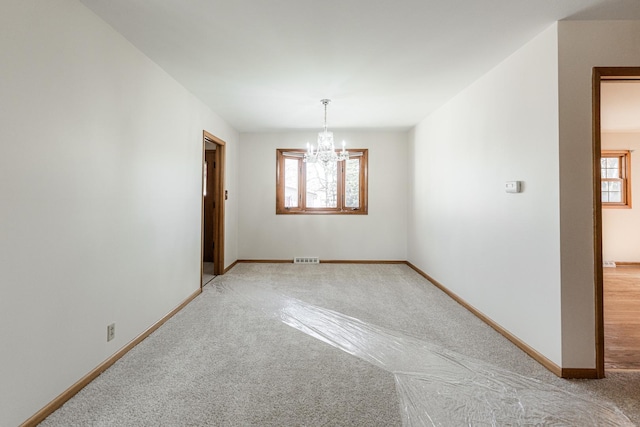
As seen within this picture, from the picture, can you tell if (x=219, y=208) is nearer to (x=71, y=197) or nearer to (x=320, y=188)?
(x=320, y=188)

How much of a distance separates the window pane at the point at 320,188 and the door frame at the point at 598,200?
435 centimetres

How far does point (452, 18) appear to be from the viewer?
221 centimetres

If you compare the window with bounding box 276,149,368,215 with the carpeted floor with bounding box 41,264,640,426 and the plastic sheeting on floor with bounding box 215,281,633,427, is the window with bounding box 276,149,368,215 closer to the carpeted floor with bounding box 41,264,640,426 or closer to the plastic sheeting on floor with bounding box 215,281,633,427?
the carpeted floor with bounding box 41,264,640,426

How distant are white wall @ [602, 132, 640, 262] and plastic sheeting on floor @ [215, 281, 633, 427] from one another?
5586 mm

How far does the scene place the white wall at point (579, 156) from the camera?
2174 millimetres

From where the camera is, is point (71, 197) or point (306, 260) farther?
point (306, 260)

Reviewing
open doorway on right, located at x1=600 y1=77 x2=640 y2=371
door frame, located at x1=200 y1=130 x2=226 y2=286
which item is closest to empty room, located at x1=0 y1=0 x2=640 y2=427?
open doorway on right, located at x1=600 y1=77 x2=640 y2=371

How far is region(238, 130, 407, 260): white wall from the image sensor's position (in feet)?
20.1

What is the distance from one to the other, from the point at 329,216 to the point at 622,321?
4.30 meters

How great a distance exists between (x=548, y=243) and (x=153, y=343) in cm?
331

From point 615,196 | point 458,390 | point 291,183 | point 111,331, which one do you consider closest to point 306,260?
point 291,183

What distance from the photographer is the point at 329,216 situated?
6117mm

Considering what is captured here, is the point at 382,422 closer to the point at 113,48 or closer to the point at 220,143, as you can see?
the point at 113,48

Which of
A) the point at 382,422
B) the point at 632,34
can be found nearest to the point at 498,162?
the point at 632,34
